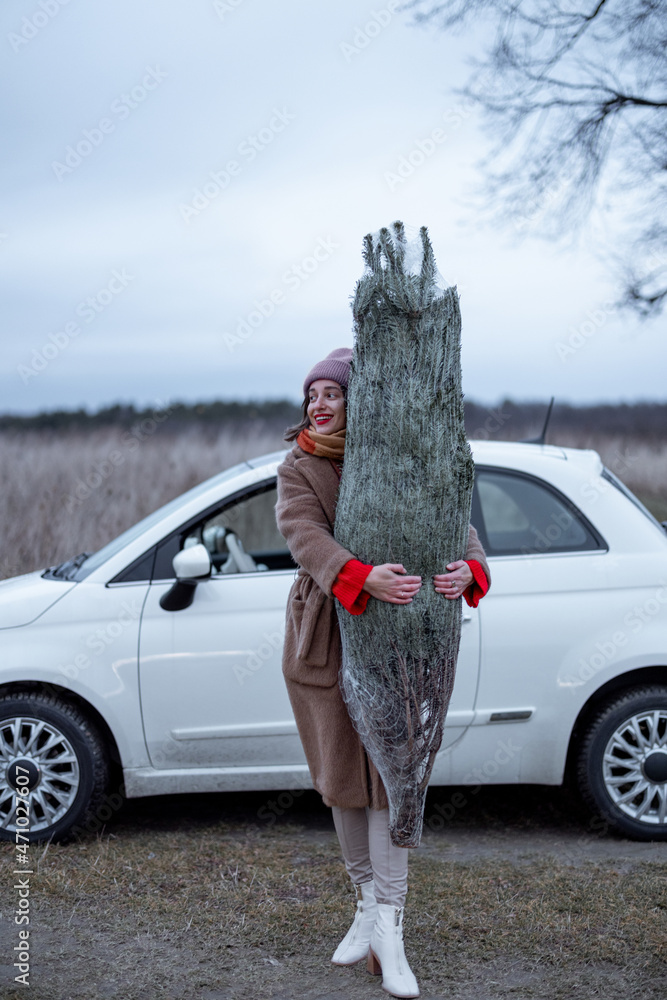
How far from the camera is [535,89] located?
7.54 metres

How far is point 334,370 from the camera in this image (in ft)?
9.16

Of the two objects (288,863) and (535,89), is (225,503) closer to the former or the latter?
(288,863)

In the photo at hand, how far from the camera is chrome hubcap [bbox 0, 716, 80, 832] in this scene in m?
4.05

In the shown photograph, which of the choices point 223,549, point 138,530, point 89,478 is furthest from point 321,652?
point 89,478

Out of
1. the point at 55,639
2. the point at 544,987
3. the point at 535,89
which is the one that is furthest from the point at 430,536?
the point at 535,89

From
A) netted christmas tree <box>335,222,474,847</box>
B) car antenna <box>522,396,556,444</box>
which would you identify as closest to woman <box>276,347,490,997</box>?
netted christmas tree <box>335,222,474,847</box>

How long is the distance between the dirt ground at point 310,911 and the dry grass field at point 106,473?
3.65 m

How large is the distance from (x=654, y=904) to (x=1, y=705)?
272 centimetres

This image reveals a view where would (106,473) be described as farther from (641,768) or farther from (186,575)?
(641,768)

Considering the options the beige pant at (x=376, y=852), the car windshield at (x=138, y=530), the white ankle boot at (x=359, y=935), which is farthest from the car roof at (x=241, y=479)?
the white ankle boot at (x=359, y=935)

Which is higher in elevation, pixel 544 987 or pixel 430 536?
pixel 430 536

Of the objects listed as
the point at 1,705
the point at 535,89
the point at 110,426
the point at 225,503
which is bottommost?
the point at 1,705

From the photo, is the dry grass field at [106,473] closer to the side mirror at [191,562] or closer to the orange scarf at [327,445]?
the side mirror at [191,562]
